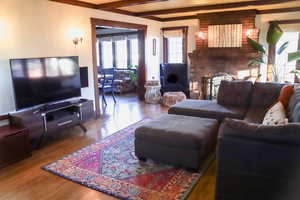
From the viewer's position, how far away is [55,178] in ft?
9.52

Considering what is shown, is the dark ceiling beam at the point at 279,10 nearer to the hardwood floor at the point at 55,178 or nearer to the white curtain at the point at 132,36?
the white curtain at the point at 132,36

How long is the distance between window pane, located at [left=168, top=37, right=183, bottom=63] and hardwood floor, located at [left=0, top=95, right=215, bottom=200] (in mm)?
3927

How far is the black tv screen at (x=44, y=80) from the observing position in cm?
361

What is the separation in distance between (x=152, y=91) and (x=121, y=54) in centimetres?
314

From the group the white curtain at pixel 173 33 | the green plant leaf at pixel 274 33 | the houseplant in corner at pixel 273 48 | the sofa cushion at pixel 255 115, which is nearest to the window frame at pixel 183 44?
the white curtain at pixel 173 33

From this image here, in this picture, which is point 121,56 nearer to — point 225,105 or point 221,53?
point 221,53

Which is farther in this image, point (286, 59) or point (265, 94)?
point (286, 59)

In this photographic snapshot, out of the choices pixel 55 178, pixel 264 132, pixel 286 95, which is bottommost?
pixel 55 178

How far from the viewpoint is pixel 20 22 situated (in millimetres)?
3848

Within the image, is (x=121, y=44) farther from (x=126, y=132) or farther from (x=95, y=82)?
(x=126, y=132)

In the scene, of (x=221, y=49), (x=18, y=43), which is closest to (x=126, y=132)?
(x=18, y=43)

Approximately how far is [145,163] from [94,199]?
927 mm

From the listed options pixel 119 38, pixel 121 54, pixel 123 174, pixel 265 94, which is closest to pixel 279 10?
pixel 265 94

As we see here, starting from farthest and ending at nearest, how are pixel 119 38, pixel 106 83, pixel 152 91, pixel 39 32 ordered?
1. pixel 119 38
2. pixel 106 83
3. pixel 152 91
4. pixel 39 32
